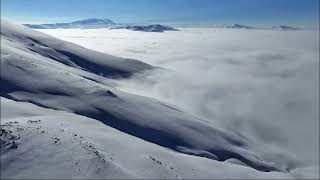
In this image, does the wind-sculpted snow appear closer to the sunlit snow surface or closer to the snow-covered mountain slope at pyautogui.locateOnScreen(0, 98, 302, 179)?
the sunlit snow surface

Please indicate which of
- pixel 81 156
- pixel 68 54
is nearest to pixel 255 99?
pixel 68 54

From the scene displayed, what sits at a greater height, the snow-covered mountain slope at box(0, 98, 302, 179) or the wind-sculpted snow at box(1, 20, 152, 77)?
the wind-sculpted snow at box(1, 20, 152, 77)

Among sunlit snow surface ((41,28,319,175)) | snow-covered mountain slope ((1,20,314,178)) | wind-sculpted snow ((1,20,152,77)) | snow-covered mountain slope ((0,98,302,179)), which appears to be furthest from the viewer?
wind-sculpted snow ((1,20,152,77))

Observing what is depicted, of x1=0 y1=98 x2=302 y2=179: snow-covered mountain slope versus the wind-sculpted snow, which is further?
the wind-sculpted snow

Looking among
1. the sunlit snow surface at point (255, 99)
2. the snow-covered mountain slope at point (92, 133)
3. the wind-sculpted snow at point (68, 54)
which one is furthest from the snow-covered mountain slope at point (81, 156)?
the wind-sculpted snow at point (68, 54)

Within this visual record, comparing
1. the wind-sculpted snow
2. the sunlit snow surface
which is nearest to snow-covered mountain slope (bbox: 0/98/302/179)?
the sunlit snow surface

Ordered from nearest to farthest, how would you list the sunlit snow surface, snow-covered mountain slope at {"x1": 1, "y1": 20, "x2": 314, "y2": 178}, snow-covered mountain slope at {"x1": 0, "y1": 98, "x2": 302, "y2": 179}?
snow-covered mountain slope at {"x1": 0, "y1": 98, "x2": 302, "y2": 179} → snow-covered mountain slope at {"x1": 1, "y1": 20, "x2": 314, "y2": 178} → the sunlit snow surface

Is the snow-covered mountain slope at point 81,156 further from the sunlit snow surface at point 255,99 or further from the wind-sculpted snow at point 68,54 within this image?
the wind-sculpted snow at point 68,54

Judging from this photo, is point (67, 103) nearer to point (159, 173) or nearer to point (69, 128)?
point (69, 128)

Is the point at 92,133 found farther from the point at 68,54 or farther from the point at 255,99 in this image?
the point at 255,99
